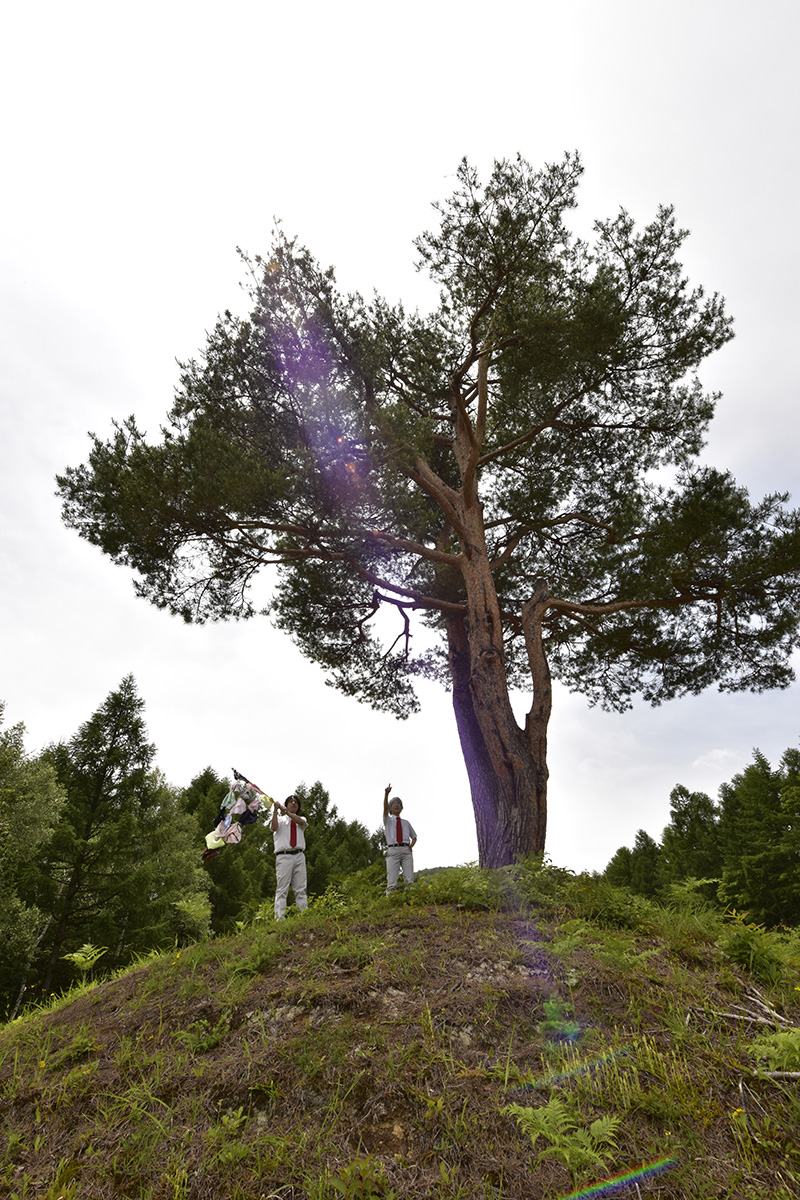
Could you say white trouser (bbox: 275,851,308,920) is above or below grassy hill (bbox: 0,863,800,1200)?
above

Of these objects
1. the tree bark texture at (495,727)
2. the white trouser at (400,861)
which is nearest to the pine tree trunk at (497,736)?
the tree bark texture at (495,727)

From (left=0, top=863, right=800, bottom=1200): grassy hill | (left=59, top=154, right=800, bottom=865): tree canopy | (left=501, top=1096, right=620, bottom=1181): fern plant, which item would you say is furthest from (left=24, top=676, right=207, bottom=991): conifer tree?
(left=501, top=1096, right=620, bottom=1181): fern plant

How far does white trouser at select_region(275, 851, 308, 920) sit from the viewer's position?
25.2 ft

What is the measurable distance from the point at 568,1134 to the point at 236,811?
18.5 ft

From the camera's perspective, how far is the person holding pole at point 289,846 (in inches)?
312

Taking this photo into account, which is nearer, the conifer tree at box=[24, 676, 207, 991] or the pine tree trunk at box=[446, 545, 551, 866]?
the pine tree trunk at box=[446, 545, 551, 866]

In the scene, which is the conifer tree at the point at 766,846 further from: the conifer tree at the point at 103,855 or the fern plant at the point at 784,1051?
the fern plant at the point at 784,1051

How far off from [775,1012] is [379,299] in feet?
40.3

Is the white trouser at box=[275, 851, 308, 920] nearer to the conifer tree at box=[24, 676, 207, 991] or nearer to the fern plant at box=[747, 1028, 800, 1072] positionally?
the fern plant at box=[747, 1028, 800, 1072]

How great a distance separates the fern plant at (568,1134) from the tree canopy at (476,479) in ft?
16.7

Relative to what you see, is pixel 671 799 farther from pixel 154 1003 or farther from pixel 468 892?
pixel 154 1003

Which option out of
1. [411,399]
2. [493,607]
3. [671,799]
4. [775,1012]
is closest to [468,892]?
[775,1012]

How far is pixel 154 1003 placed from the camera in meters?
5.12

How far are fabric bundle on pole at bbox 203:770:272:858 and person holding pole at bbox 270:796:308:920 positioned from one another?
26 cm
